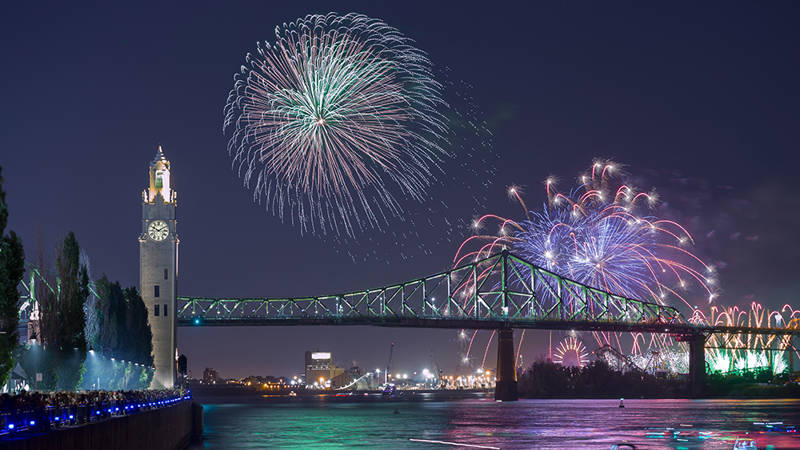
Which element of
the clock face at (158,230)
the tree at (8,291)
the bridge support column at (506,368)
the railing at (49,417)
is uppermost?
the clock face at (158,230)

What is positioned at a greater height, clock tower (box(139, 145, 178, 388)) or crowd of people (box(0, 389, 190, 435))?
clock tower (box(139, 145, 178, 388))

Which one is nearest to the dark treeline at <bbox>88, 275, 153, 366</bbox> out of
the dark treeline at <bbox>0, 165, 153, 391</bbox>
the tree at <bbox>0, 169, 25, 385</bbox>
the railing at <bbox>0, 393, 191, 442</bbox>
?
the dark treeline at <bbox>0, 165, 153, 391</bbox>

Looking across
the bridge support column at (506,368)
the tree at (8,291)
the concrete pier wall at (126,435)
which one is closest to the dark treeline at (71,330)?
the tree at (8,291)

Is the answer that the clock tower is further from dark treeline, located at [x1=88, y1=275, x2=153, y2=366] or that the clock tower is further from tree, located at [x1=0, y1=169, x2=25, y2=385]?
tree, located at [x1=0, y1=169, x2=25, y2=385]

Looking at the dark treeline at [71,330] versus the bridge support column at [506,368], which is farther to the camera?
the bridge support column at [506,368]

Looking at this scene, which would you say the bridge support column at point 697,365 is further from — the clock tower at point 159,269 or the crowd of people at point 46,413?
the crowd of people at point 46,413

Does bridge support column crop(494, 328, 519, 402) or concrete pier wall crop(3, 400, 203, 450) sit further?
bridge support column crop(494, 328, 519, 402)

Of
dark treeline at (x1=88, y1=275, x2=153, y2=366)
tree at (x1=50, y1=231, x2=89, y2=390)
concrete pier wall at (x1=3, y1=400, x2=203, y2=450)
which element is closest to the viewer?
concrete pier wall at (x1=3, y1=400, x2=203, y2=450)
